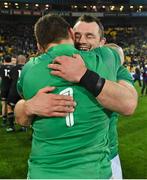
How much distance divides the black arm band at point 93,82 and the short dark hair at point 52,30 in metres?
0.28

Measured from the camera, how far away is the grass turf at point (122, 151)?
24.2 feet

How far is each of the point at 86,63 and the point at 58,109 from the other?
12.6 inches

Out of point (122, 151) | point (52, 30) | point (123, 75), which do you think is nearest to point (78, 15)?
point (122, 151)

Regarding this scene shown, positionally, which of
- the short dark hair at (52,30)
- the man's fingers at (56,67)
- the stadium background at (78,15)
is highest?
the short dark hair at (52,30)

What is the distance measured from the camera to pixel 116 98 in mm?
2545

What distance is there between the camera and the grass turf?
24.2 ft

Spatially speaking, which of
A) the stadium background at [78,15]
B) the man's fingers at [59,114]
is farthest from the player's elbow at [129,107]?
the stadium background at [78,15]

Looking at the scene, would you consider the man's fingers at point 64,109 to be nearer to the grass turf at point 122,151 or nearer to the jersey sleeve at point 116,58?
the jersey sleeve at point 116,58

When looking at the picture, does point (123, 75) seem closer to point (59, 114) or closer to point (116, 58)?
point (116, 58)

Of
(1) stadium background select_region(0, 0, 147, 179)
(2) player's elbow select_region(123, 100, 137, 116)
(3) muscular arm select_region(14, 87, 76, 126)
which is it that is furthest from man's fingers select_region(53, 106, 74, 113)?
(1) stadium background select_region(0, 0, 147, 179)

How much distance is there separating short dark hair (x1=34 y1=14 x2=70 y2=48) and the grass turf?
4788mm

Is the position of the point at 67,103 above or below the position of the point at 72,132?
above

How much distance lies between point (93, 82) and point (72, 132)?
1.04ft

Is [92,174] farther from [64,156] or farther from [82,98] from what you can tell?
[82,98]
